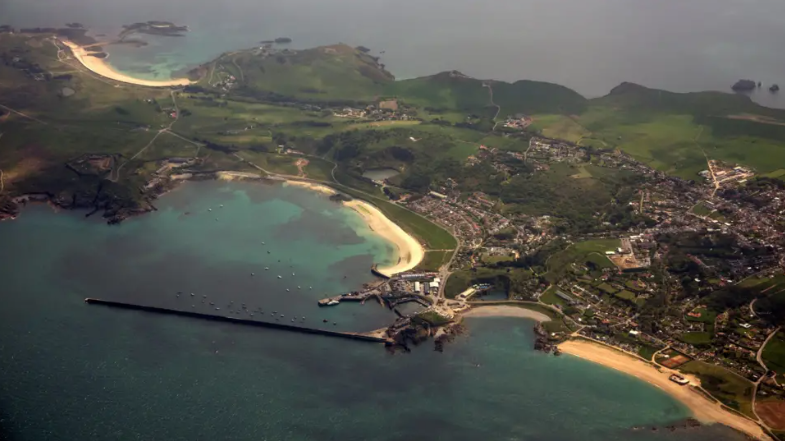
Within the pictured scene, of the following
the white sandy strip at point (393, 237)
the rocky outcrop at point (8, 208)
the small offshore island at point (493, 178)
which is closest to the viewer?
the small offshore island at point (493, 178)


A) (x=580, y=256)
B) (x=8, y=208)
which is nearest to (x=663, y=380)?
(x=580, y=256)

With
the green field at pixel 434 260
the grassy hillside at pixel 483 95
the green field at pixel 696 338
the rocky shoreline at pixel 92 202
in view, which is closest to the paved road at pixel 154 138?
the rocky shoreline at pixel 92 202

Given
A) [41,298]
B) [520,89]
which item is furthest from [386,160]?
[41,298]

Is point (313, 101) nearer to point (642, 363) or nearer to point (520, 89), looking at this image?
point (520, 89)

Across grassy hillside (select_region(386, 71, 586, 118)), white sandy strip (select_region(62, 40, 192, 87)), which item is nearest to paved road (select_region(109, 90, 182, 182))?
white sandy strip (select_region(62, 40, 192, 87))

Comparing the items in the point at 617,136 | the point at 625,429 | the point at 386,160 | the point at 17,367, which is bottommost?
the point at 17,367

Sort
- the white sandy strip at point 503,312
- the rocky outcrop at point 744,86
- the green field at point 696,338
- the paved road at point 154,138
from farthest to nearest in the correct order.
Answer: the rocky outcrop at point 744,86, the paved road at point 154,138, the white sandy strip at point 503,312, the green field at point 696,338

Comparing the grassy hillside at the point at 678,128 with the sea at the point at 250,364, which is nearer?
the sea at the point at 250,364

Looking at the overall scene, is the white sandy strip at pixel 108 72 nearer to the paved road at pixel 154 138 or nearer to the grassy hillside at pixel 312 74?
the paved road at pixel 154 138
